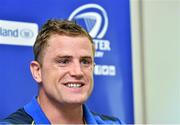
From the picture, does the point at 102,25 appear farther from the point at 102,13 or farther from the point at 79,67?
the point at 79,67

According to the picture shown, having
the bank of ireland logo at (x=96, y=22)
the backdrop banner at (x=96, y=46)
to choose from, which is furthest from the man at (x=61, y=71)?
the bank of ireland logo at (x=96, y=22)

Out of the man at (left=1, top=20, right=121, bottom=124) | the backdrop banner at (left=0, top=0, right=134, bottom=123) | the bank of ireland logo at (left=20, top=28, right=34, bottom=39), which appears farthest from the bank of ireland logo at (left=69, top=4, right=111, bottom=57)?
the man at (left=1, top=20, right=121, bottom=124)

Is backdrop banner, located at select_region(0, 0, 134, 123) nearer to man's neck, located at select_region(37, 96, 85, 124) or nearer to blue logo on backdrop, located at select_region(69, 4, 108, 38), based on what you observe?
blue logo on backdrop, located at select_region(69, 4, 108, 38)

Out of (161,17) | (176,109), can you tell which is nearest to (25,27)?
(161,17)

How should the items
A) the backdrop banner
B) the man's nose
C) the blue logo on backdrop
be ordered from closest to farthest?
the man's nose → the backdrop banner → the blue logo on backdrop

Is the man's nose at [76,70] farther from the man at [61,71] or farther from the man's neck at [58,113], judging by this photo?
the man's neck at [58,113]

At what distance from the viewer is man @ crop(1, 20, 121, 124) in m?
1.22

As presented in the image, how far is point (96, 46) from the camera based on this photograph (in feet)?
5.82

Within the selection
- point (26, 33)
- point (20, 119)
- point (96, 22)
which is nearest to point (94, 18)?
point (96, 22)

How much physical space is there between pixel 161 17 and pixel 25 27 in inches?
31.8

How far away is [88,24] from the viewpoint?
5.85 ft

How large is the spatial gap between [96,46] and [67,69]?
1.83ft

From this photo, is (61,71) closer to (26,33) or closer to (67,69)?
(67,69)

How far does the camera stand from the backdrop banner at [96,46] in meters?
1.55
